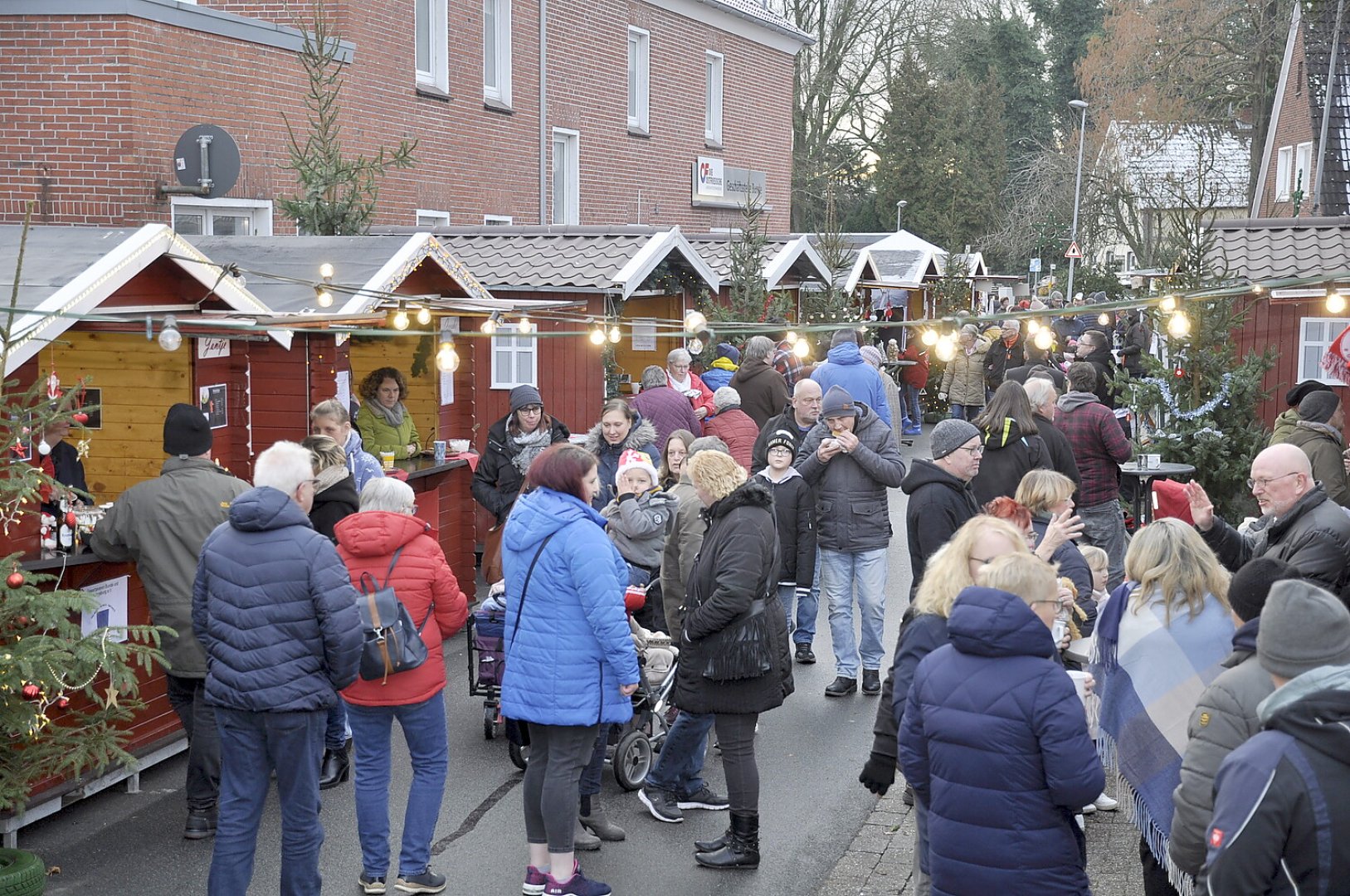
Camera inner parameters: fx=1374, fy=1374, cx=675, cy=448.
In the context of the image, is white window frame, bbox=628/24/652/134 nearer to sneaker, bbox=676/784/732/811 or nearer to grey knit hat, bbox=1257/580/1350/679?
sneaker, bbox=676/784/732/811

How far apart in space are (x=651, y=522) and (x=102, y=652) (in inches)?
128

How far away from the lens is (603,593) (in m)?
5.87

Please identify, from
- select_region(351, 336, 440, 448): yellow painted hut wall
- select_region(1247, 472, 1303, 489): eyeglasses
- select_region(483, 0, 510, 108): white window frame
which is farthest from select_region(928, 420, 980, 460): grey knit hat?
select_region(483, 0, 510, 108): white window frame

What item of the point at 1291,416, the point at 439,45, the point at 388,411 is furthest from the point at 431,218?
the point at 1291,416

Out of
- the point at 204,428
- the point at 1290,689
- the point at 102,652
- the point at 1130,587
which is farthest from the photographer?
the point at 204,428

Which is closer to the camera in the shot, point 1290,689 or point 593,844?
point 1290,689

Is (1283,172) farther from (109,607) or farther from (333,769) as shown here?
(109,607)

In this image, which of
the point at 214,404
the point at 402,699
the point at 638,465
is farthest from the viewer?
the point at 214,404

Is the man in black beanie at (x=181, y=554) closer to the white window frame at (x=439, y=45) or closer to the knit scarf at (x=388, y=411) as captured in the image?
the knit scarf at (x=388, y=411)

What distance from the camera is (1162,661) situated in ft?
17.2

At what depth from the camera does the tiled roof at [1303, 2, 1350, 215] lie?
24.3 m

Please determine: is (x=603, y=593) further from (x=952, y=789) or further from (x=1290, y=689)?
(x=1290, y=689)

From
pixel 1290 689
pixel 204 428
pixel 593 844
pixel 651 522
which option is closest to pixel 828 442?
pixel 651 522

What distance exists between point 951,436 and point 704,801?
2427 millimetres
